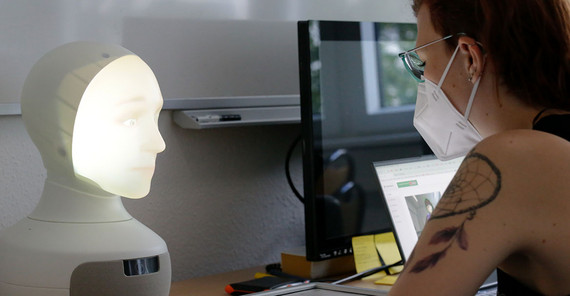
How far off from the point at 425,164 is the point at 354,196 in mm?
160

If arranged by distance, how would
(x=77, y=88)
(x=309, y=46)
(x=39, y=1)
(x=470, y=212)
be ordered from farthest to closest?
1. (x=309, y=46)
2. (x=39, y=1)
3. (x=77, y=88)
4. (x=470, y=212)

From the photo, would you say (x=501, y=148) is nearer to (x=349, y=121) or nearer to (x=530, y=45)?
(x=530, y=45)

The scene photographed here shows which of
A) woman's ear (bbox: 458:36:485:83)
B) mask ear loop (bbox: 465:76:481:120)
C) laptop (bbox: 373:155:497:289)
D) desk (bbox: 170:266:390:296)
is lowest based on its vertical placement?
desk (bbox: 170:266:390:296)

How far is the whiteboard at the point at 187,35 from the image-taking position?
131 centimetres

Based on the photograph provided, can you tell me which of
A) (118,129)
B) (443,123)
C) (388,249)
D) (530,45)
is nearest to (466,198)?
(530,45)

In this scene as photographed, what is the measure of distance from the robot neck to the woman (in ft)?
1.43

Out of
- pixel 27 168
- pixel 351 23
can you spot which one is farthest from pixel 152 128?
pixel 351 23

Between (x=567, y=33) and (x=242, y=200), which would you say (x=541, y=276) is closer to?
(x=567, y=33)

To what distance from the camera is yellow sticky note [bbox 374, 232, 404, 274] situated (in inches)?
60.6

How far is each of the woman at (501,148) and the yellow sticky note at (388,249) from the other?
47 centimetres

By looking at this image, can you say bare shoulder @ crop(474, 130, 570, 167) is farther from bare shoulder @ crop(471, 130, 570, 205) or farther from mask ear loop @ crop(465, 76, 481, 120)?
mask ear loop @ crop(465, 76, 481, 120)

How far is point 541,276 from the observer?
90cm

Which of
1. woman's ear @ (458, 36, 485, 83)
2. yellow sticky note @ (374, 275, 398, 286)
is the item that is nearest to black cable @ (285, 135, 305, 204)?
yellow sticky note @ (374, 275, 398, 286)

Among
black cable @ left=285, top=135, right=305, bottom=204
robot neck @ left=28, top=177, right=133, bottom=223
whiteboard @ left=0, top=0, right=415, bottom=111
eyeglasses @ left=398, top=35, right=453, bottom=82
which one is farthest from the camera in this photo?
black cable @ left=285, top=135, right=305, bottom=204
